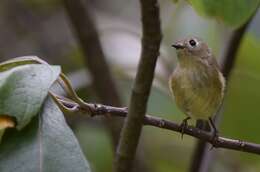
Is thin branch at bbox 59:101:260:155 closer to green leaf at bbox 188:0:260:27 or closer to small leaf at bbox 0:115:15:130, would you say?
small leaf at bbox 0:115:15:130

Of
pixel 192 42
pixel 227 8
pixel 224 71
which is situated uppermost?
pixel 227 8

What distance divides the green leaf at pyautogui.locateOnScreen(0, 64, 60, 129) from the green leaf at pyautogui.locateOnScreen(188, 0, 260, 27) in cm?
40

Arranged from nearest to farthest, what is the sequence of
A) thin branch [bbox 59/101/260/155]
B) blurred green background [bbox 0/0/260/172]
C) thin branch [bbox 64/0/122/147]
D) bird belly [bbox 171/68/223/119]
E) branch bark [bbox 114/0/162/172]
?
branch bark [bbox 114/0/162/172]
thin branch [bbox 59/101/260/155]
bird belly [bbox 171/68/223/119]
thin branch [bbox 64/0/122/147]
blurred green background [bbox 0/0/260/172]

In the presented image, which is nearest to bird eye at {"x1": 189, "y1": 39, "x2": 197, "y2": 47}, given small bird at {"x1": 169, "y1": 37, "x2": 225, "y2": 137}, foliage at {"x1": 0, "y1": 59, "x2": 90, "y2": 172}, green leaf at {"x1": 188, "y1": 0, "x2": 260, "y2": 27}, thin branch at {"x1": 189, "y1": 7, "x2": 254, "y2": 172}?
small bird at {"x1": 169, "y1": 37, "x2": 225, "y2": 137}

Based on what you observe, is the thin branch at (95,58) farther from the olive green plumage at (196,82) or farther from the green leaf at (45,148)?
the green leaf at (45,148)

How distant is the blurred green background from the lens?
129 inches

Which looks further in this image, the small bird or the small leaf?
the small bird

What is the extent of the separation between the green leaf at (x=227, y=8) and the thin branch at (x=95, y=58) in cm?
135

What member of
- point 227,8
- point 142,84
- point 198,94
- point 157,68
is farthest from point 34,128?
point 157,68

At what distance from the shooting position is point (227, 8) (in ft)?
5.49

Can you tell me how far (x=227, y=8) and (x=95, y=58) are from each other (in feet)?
4.76

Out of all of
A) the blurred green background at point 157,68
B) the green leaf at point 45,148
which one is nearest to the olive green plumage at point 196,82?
the blurred green background at point 157,68

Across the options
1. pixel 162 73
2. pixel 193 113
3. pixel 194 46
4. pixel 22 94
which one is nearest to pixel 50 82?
pixel 22 94

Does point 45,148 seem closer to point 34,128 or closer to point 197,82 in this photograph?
point 34,128
